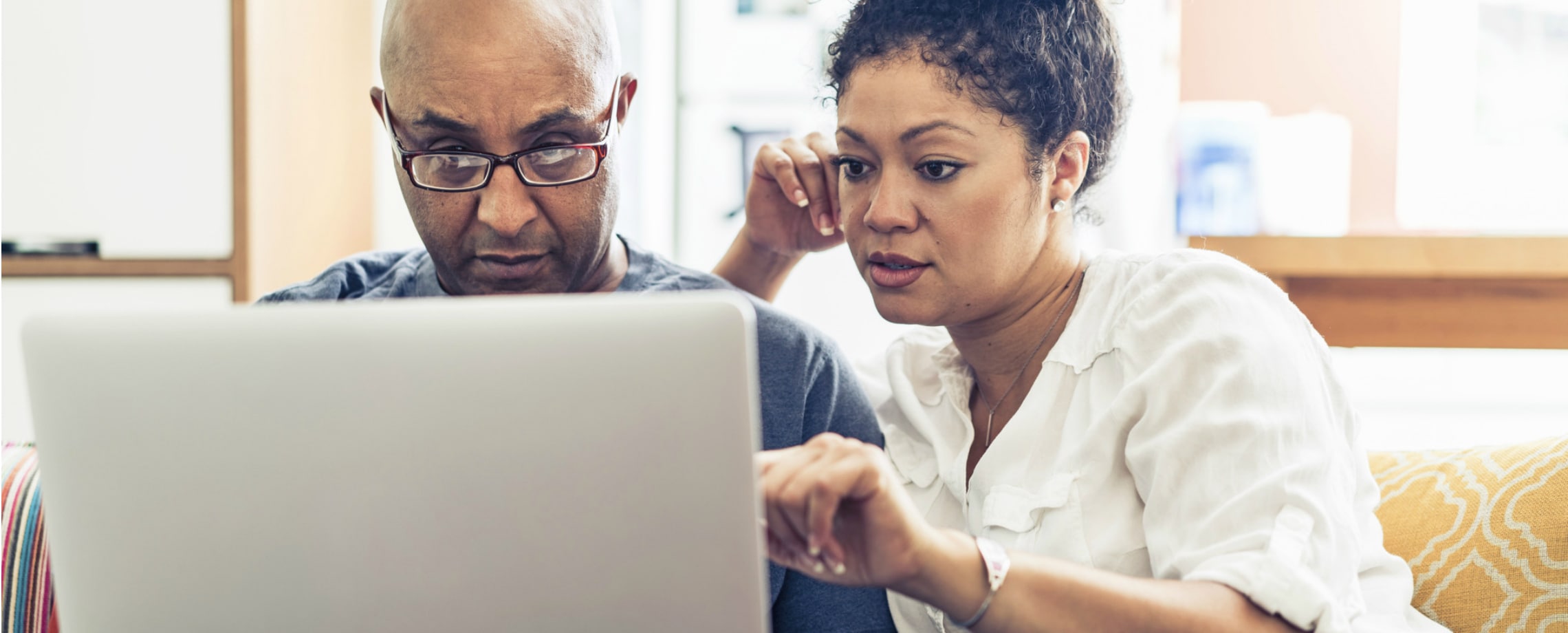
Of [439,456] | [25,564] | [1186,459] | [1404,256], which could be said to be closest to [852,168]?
[1186,459]

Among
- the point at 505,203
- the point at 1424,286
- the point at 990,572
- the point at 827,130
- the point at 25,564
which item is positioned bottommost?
the point at 25,564

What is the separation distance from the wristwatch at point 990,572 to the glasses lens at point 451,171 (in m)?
0.67

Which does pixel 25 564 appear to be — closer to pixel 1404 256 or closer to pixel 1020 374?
pixel 1020 374

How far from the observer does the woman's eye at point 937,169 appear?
3.34 ft

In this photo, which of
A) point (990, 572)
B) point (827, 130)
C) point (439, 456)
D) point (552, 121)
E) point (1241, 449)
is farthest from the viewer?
point (827, 130)

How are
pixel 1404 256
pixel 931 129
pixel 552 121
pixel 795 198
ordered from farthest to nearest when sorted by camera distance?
pixel 1404 256, pixel 795 198, pixel 552 121, pixel 931 129

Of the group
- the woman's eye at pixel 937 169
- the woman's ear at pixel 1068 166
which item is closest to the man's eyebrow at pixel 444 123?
the woman's eye at pixel 937 169

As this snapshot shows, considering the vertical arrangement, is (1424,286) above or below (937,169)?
below

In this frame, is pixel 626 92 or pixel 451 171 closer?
pixel 451 171

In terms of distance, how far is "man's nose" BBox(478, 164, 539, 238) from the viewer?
111cm

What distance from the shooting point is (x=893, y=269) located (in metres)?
1.06

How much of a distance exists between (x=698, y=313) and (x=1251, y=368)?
19.8 inches

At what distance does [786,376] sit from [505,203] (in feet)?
1.10

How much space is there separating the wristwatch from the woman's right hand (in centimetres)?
55
